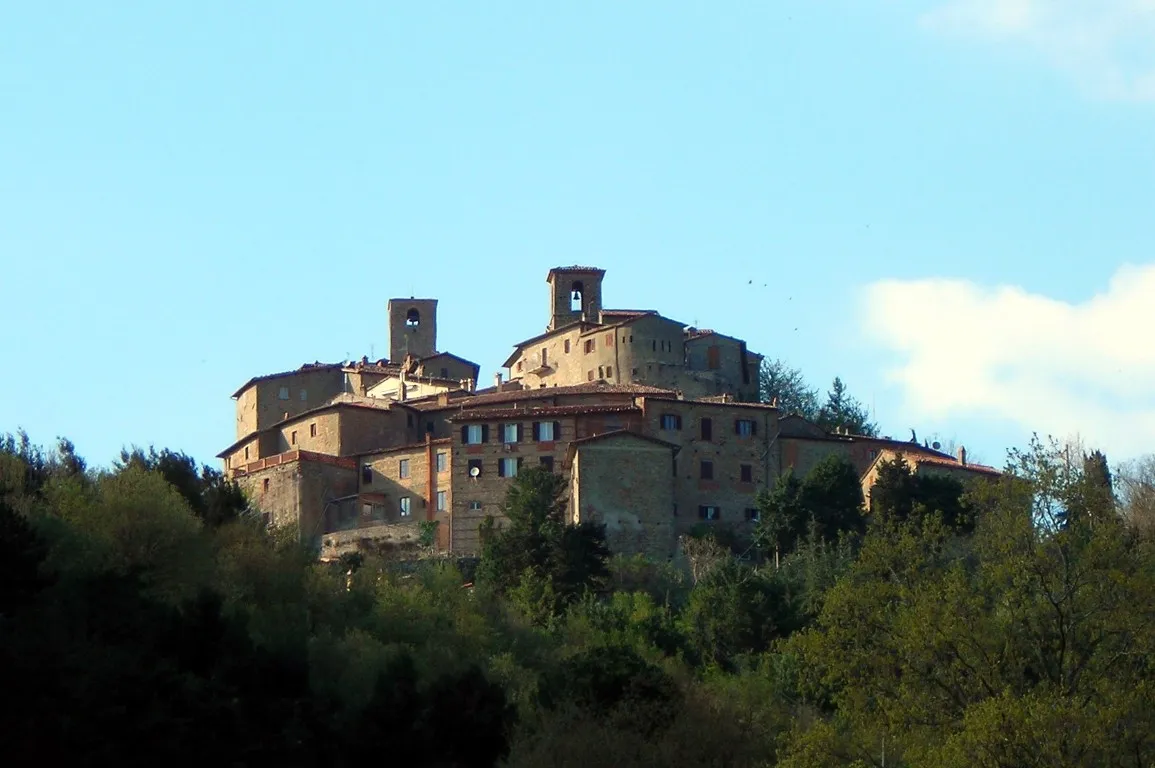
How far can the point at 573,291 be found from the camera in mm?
85250

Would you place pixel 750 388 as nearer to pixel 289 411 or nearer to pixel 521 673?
pixel 289 411

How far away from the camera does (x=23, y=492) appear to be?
140 ft

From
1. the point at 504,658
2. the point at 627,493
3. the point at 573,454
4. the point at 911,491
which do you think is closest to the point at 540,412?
the point at 573,454

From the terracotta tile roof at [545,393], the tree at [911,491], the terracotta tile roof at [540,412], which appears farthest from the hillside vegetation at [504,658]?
the terracotta tile roof at [545,393]

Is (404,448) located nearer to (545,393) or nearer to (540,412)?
(540,412)

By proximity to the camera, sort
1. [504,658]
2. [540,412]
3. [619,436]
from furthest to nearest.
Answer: [540,412] < [619,436] < [504,658]

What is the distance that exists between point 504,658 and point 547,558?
13888 mm

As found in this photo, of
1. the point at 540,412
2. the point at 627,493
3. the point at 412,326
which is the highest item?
the point at 412,326

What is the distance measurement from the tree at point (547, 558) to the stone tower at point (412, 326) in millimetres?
32048

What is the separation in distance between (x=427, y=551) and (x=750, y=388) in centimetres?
1791

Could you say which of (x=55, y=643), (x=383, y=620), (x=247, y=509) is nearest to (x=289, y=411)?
(x=247, y=509)

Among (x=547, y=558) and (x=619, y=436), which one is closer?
(x=547, y=558)

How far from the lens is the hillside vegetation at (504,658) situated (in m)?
29.8

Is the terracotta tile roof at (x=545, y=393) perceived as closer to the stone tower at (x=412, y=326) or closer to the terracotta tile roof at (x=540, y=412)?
the terracotta tile roof at (x=540, y=412)
